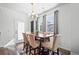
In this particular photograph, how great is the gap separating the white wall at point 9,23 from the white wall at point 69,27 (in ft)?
1.46

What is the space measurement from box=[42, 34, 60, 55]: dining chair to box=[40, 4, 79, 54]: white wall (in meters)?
0.07

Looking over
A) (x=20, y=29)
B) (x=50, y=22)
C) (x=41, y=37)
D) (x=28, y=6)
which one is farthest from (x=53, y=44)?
(x=28, y=6)

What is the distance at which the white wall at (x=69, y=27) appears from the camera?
5.36 feet

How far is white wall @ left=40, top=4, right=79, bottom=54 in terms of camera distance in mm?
1635

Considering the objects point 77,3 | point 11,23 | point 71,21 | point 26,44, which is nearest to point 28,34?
point 26,44

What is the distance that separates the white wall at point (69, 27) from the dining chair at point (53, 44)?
0.24ft

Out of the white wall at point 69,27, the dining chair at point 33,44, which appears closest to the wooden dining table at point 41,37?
the dining chair at point 33,44

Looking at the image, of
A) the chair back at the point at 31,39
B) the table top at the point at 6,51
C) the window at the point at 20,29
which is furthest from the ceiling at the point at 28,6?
the table top at the point at 6,51

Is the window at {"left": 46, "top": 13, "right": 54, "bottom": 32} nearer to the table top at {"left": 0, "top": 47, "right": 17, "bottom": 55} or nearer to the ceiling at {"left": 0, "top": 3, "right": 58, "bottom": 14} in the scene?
the ceiling at {"left": 0, "top": 3, "right": 58, "bottom": 14}

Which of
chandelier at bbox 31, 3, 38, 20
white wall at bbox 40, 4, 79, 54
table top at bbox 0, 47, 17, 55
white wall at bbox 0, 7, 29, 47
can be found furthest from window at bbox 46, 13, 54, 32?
table top at bbox 0, 47, 17, 55

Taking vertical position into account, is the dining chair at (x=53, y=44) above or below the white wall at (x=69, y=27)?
below

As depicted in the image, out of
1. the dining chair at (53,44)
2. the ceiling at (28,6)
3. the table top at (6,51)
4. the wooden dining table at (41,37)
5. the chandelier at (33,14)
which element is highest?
the ceiling at (28,6)

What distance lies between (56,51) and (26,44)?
47cm

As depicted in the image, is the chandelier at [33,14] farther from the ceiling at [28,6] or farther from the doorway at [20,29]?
the doorway at [20,29]
